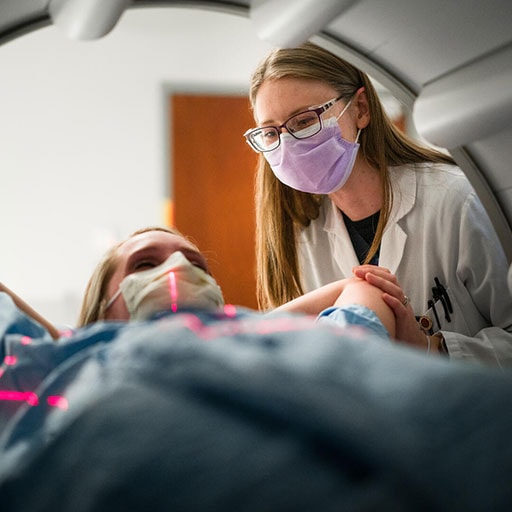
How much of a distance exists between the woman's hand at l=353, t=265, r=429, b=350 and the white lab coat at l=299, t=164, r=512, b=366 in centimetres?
8

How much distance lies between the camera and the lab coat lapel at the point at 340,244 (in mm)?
1497

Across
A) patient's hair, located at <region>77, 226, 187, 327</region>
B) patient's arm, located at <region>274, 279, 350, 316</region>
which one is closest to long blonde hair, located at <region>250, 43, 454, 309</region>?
patient's arm, located at <region>274, 279, 350, 316</region>

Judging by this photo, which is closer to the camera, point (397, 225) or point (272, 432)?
point (272, 432)

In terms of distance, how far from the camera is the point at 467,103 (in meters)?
1.18

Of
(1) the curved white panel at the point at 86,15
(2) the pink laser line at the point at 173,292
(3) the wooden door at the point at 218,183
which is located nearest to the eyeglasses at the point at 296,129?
(1) the curved white panel at the point at 86,15

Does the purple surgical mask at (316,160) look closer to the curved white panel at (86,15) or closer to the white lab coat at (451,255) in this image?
the white lab coat at (451,255)

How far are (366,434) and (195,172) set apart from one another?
3586 mm

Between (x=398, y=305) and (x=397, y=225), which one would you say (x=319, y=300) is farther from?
(x=397, y=225)

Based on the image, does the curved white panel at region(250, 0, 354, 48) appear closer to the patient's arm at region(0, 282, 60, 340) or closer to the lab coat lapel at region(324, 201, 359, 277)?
the lab coat lapel at region(324, 201, 359, 277)

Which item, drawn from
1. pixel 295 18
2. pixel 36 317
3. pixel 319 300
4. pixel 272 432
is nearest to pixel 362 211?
pixel 319 300

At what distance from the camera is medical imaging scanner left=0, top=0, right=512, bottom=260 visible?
114 cm

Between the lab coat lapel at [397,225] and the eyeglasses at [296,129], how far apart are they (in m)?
0.19

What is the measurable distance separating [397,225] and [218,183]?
2.71m

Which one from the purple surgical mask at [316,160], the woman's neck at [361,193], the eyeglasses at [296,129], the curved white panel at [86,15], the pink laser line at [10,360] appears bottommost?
the pink laser line at [10,360]
